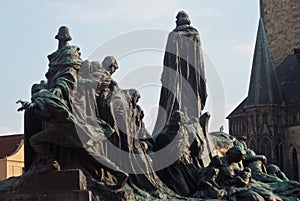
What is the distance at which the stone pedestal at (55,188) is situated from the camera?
16.7 meters

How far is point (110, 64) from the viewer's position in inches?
731

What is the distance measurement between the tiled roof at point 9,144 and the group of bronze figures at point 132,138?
33750 mm

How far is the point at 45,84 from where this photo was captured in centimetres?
1870

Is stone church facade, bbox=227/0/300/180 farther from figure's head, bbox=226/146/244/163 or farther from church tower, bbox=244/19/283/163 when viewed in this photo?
figure's head, bbox=226/146/244/163

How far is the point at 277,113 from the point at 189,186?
51.1m

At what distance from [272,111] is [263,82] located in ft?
7.18

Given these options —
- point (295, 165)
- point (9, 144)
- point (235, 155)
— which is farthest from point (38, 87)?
point (295, 165)

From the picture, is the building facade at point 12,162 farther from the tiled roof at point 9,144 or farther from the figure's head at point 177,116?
the figure's head at point 177,116

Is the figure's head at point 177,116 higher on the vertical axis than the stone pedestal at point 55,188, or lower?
higher

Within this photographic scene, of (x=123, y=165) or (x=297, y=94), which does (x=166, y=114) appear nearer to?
(x=123, y=165)

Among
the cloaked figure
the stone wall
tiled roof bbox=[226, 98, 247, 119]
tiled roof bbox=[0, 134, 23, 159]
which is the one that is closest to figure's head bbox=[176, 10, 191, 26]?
the cloaked figure

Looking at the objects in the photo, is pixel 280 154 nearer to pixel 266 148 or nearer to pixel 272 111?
pixel 266 148

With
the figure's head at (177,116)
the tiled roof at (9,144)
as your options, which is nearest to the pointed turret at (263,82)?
the tiled roof at (9,144)

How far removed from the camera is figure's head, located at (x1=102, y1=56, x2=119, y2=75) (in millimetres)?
18516
